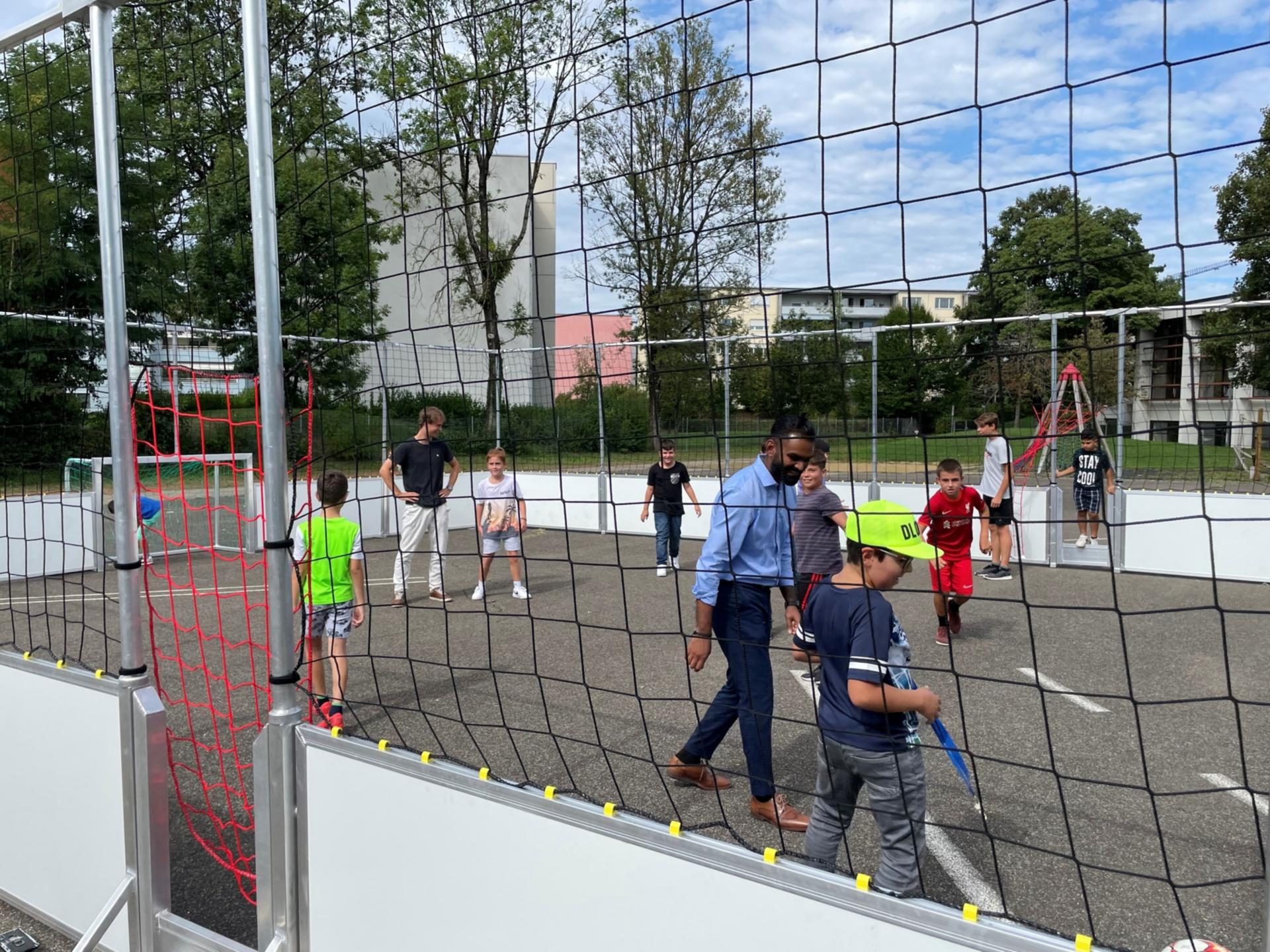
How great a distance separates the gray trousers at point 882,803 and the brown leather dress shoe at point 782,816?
80cm

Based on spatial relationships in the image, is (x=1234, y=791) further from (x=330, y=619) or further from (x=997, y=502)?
(x=997, y=502)

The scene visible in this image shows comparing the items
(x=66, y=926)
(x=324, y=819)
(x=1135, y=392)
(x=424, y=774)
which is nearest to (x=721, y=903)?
(x=424, y=774)

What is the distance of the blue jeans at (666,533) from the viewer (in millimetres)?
9570

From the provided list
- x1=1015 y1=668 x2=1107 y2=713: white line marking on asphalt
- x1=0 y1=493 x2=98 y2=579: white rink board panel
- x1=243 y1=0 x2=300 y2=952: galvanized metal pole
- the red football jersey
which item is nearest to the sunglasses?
x1=243 y1=0 x2=300 y2=952: galvanized metal pole

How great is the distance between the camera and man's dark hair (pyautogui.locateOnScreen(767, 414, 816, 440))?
337cm

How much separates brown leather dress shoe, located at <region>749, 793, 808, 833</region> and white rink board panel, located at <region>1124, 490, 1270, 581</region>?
6.56m

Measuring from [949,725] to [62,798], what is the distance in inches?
166

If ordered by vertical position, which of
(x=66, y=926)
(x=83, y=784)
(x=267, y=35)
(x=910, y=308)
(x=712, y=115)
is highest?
(x=267, y=35)

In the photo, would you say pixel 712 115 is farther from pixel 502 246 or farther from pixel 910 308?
pixel 502 246

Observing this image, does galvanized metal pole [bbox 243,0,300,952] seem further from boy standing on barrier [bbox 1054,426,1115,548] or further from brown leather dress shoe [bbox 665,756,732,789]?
boy standing on barrier [bbox 1054,426,1115,548]

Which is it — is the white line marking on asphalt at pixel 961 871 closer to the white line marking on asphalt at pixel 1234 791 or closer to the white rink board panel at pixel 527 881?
the white rink board panel at pixel 527 881

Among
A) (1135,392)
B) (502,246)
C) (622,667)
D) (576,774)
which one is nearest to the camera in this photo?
(576,774)

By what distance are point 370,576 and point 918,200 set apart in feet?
31.0

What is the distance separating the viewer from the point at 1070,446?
11.2 metres
